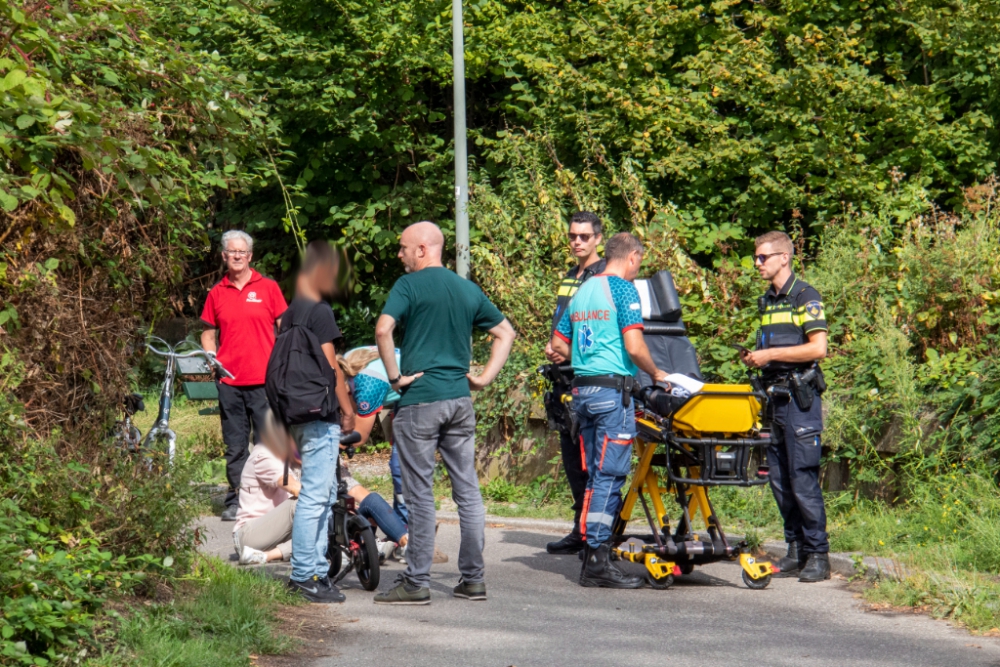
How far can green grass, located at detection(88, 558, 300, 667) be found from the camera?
17.1 feet

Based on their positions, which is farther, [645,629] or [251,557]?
[251,557]

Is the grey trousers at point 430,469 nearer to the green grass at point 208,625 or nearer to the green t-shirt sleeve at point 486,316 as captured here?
the green t-shirt sleeve at point 486,316

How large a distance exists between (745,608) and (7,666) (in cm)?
405

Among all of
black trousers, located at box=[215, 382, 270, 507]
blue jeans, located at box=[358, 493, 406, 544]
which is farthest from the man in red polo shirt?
blue jeans, located at box=[358, 493, 406, 544]

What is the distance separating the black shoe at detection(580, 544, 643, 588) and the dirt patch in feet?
5.48

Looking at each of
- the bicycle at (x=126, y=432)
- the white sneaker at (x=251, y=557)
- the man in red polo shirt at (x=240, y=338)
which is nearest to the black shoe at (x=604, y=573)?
the white sneaker at (x=251, y=557)

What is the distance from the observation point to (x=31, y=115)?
5477 millimetres

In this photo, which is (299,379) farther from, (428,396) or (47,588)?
(47,588)

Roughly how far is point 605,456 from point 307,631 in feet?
7.16

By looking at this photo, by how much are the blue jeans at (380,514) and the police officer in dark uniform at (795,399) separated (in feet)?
8.07

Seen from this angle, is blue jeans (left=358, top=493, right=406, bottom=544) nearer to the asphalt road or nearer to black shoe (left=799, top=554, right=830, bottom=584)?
the asphalt road

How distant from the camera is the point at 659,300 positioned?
8.08 metres

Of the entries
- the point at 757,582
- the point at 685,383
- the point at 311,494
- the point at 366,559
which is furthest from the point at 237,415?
the point at 757,582

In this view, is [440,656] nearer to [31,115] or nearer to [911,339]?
[31,115]
